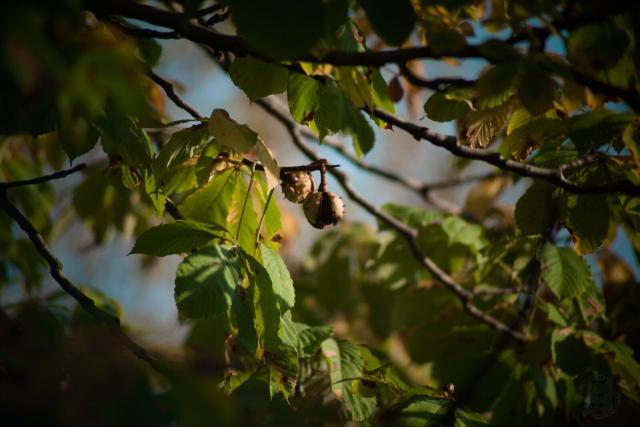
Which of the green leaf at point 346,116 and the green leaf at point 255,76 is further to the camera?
the green leaf at point 255,76

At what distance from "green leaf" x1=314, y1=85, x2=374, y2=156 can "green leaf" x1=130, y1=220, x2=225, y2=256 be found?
0.34 meters

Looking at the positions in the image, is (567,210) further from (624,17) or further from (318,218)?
(318,218)

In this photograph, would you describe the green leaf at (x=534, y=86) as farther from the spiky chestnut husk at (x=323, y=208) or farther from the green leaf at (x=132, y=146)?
the green leaf at (x=132, y=146)

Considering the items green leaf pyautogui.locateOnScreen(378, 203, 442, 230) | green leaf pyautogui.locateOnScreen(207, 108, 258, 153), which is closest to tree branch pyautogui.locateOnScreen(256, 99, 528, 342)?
green leaf pyautogui.locateOnScreen(378, 203, 442, 230)

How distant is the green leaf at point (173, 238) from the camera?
1177 mm

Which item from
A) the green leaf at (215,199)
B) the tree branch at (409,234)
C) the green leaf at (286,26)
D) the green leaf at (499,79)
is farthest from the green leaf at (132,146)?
the tree branch at (409,234)

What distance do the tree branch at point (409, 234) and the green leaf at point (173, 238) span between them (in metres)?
0.90

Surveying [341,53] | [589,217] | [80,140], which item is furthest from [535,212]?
[80,140]

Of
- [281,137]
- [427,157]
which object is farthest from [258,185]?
[427,157]

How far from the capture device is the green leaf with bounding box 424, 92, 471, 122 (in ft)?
4.16

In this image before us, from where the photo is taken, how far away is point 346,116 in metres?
0.97

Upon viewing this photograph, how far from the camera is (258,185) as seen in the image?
1.39 meters

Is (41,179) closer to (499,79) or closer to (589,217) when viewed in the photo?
(499,79)

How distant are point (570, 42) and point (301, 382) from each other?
1.12m
